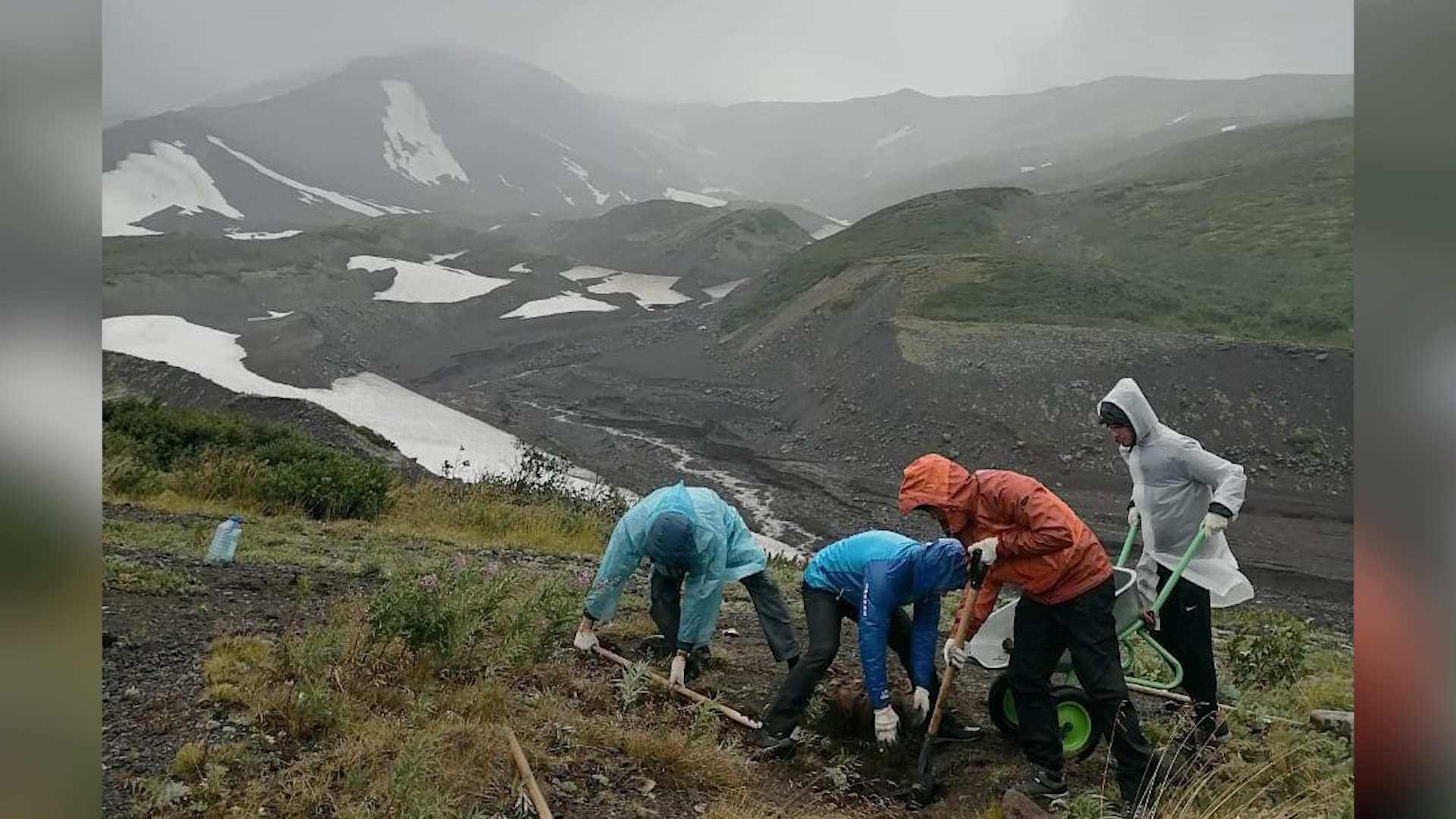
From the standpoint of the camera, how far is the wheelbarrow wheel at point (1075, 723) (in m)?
4.26

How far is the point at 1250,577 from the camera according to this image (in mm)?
11078

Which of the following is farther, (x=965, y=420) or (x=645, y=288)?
(x=645, y=288)

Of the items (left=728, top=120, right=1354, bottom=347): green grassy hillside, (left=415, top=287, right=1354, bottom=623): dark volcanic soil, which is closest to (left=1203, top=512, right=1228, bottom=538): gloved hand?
(left=415, top=287, right=1354, bottom=623): dark volcanic soil

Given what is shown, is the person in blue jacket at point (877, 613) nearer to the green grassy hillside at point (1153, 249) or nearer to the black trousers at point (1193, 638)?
the black trousers at point (1193, 638)

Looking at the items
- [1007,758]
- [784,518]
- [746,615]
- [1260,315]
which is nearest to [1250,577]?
[784,518]

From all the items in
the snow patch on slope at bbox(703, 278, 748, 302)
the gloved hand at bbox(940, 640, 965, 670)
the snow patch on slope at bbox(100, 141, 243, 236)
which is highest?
the snow patch on slope at bbox(100, 141, 243, 236)

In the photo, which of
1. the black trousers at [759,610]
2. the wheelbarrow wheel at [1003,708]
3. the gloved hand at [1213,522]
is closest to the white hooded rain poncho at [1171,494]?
the gloved hand at [1213,522]

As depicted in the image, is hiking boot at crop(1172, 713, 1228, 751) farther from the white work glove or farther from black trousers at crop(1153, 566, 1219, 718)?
the white work glove

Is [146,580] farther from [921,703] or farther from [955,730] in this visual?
[955,730]

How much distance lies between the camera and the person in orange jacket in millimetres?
3811

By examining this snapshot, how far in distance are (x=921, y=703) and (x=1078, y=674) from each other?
87cm

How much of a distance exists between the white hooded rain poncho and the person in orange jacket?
1.91 feet

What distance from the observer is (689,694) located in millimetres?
4676

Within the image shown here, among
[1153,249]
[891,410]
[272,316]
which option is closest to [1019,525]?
[891,410]
